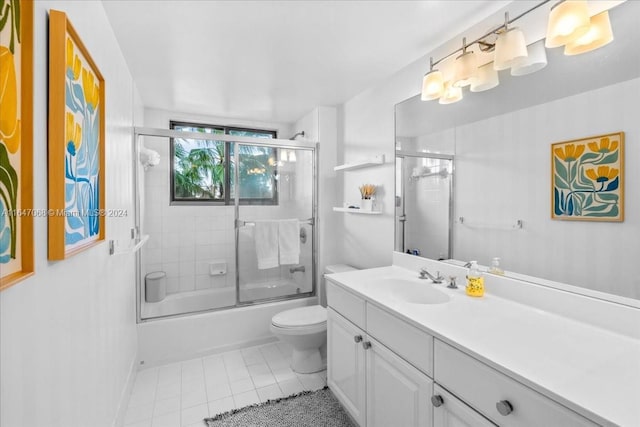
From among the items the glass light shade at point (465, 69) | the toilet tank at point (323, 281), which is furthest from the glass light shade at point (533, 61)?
the toilet tank at point (323, 281)

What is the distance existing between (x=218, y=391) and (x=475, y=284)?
1.77 meters

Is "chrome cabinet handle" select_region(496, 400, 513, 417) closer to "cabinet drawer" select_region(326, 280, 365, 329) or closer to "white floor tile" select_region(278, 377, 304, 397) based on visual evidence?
"cabinet drawer" select_region(326, 280, 365, 329)

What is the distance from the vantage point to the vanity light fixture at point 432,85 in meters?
1.85

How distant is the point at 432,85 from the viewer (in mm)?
1866

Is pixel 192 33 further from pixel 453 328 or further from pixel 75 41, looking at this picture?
pixel 453 328

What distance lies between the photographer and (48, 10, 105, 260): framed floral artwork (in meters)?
0.83

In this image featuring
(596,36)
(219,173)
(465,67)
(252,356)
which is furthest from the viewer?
(219,173)

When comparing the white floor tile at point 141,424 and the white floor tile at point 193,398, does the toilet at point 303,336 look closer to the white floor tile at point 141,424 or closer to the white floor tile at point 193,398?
the white floor tile at point 193,398

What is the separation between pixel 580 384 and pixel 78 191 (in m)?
1.58

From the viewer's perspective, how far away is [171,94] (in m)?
2.72

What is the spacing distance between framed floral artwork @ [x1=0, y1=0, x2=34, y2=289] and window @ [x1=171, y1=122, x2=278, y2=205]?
6.83 ft

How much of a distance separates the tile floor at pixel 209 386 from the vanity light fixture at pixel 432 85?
2.04 meters

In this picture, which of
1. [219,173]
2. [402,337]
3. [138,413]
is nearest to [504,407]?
[402,337]

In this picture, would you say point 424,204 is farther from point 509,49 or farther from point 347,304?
point 509,49
